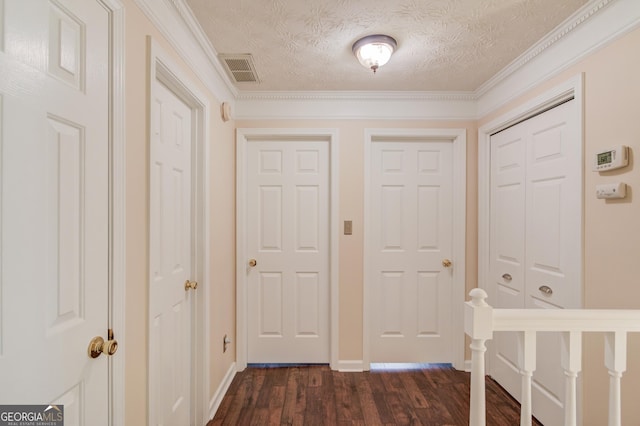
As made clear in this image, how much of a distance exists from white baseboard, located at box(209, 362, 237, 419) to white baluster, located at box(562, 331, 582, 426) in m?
1.95

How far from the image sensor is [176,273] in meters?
1.63

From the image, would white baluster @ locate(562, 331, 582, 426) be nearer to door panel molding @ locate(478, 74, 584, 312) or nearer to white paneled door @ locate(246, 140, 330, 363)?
door panel molding @ locate(478, 74, 584, 312)

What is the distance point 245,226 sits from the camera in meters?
2.63

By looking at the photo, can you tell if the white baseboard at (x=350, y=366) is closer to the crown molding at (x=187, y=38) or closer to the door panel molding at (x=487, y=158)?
the door panel molding at (x=487, y=158)

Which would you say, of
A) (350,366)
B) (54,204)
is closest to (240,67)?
(54,204)

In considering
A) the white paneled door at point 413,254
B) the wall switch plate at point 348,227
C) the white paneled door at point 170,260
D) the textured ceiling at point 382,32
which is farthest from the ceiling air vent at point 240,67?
the wall switch plate at point 348,227

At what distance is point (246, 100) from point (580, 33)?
2302mm

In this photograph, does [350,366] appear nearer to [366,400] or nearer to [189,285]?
[366,400]

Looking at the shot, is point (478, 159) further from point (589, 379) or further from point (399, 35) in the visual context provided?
point (589, 379)

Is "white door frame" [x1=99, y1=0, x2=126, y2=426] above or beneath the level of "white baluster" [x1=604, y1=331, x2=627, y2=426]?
above

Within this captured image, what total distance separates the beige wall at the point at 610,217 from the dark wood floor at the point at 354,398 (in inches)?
30.3

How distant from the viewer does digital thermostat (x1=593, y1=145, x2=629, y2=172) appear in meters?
1.34

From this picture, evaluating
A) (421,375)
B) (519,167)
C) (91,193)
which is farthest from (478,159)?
(91,193)
